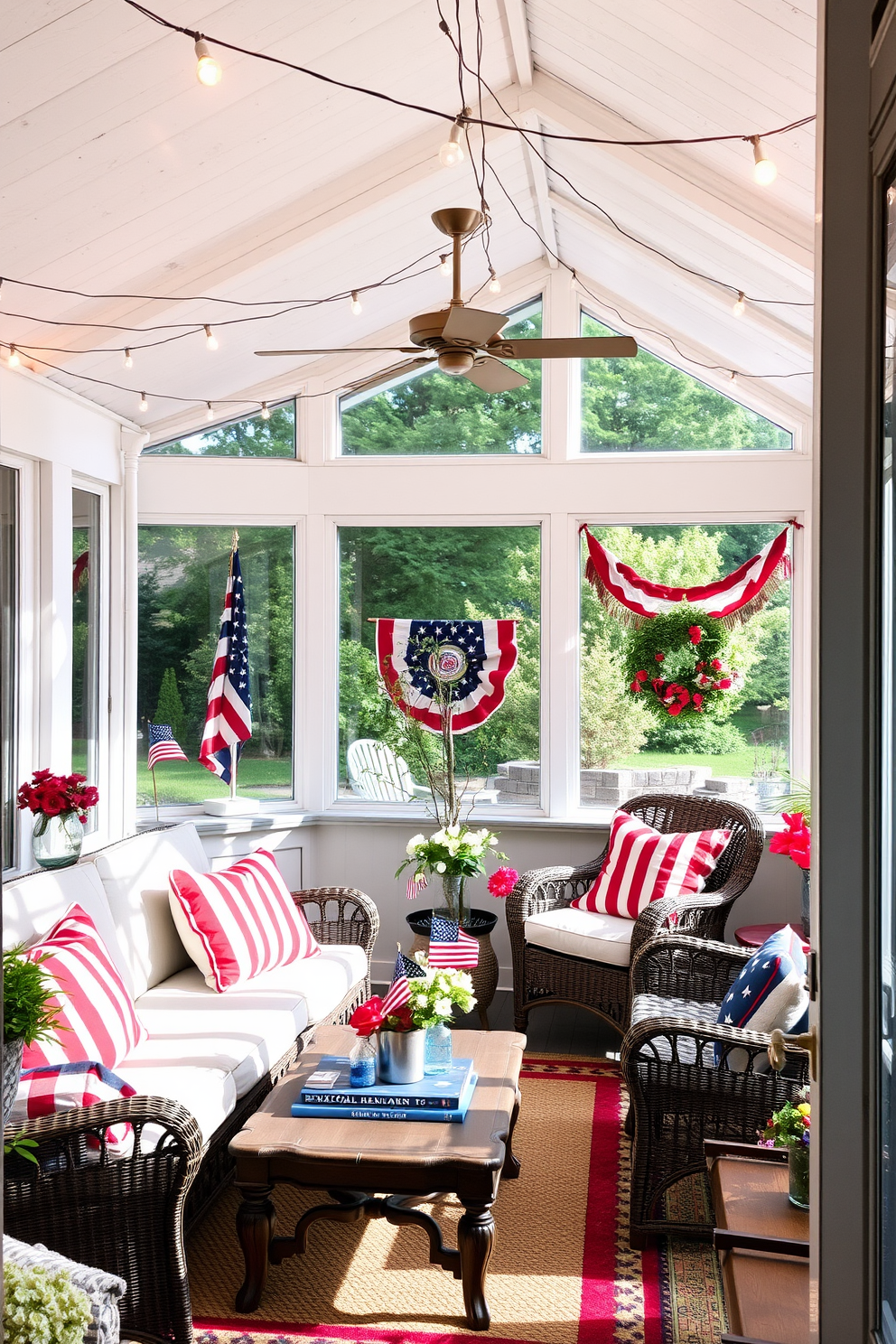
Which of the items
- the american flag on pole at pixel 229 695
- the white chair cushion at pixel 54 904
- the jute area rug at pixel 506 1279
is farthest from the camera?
the american flag on pole at pixel 229 695

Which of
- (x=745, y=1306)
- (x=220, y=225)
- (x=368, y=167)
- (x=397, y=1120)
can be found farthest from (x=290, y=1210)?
(x=368, y=167)

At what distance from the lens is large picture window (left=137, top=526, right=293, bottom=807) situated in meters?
5.66

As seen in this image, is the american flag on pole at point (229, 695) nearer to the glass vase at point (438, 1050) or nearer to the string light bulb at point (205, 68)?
the glass vase at point (438, 1050)

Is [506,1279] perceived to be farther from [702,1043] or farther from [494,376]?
[494,376]

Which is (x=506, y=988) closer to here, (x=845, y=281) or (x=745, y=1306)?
(x=745, y=1306)

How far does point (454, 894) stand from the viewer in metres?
4.91

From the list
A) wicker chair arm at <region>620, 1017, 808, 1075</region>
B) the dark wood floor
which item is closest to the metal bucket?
wicker chair arm at <region>620, 1017, 808, 1075</region>

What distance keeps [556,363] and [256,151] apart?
7.76 ft

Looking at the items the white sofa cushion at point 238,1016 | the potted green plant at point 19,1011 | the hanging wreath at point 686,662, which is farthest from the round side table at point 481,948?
the potted green plant at point 19,1011

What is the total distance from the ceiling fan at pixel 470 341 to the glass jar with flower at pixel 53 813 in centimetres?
169

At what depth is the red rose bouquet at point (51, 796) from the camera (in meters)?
3.81

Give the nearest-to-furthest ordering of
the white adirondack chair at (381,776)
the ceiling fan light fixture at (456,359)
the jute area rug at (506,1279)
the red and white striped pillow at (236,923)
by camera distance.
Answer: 1. the jute area rug at (506,1279)
2. the ceiling fan light fixture at (456,359)
3. the red and white striped pillow at (236,923)
4. the white adirondack chair at (381,776)

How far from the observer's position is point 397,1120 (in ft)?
9.75

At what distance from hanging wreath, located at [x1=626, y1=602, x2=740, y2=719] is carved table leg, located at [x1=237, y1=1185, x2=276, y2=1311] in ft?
→ 10.7
